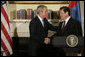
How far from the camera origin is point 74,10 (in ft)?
11.9

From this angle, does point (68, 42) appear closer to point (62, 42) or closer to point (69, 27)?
point (62, 42)

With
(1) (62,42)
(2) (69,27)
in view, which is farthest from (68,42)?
(2) (69,27)

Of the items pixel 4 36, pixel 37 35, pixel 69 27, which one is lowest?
pixel 4 36

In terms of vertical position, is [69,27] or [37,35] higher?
[69,27]

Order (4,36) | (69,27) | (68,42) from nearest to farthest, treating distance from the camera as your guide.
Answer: (68,42) → (69,27) → (4,36)

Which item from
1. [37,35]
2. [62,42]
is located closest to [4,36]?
[37,35]

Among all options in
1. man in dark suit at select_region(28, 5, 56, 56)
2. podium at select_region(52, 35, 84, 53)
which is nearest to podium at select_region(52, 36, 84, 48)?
podium at select_region(52, 35, 84, 53)

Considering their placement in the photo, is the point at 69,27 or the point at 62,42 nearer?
the point at 62,42

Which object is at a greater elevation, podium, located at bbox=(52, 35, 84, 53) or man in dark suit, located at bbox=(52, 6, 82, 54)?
man in dark suit, located at bbox=(52, 6, 82, 54)

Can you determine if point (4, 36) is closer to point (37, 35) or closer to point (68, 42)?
point (37, 35)

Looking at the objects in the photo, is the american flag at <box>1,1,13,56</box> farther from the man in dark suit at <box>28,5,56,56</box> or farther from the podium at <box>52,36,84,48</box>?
the podium at <box>52,36,84,48</box>

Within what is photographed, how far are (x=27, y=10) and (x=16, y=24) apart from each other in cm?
43

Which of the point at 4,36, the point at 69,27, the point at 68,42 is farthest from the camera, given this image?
the point at 4,36

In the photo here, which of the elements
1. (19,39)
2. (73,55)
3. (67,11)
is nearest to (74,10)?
(67,11)
